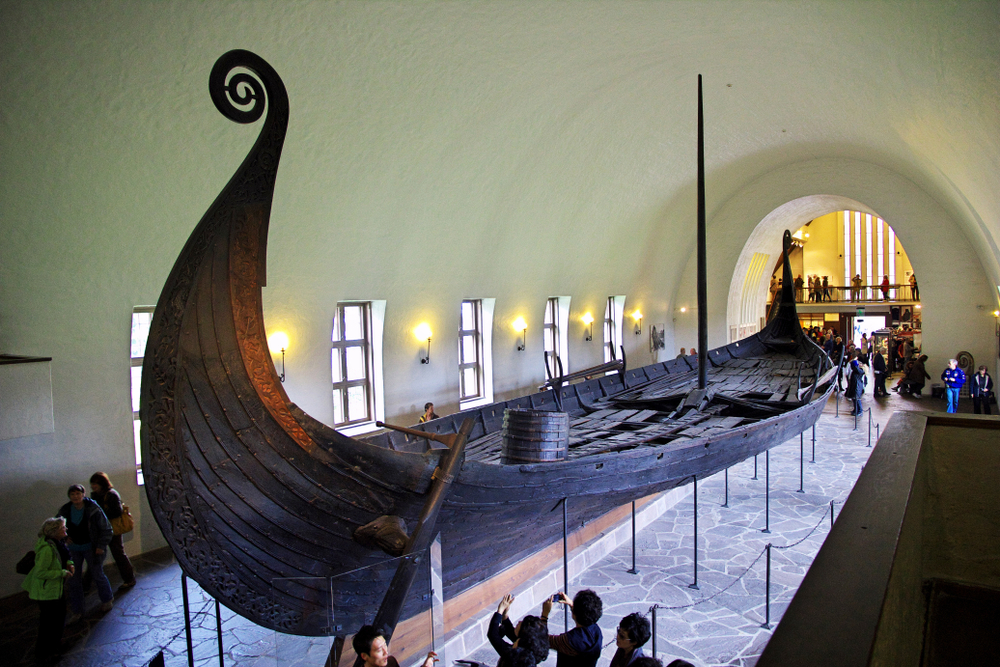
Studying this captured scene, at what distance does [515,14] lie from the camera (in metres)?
8.04

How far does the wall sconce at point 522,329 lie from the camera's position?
13.6 metres

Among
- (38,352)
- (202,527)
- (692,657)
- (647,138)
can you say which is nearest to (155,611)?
(38,352)

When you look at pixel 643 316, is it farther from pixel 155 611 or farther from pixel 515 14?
pixel 155 611

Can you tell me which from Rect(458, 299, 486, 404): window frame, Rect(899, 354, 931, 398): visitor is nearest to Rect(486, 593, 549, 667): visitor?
Rect(458, 299, 486, 404): window frame

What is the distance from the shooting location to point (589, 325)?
1614 centimetres

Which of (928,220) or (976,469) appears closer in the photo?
(976,469)

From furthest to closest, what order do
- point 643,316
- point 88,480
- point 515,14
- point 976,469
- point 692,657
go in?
1. point 643,316
2. point 515,14
3. point 88,480
4. point 692,657
5. point 976,469

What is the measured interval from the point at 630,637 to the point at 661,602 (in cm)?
291

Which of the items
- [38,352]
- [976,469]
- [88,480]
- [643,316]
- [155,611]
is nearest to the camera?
[976,469]

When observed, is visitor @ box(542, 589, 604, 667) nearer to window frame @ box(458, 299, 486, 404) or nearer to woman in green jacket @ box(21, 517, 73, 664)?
woman in green jacket @ box(21, 517, 73, 664)

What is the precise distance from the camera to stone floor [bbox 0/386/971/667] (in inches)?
197

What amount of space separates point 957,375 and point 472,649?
481 inches

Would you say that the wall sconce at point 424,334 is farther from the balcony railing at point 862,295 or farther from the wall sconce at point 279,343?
the balcony railing at point 862,295

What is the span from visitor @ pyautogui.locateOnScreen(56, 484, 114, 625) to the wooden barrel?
3577 mm
